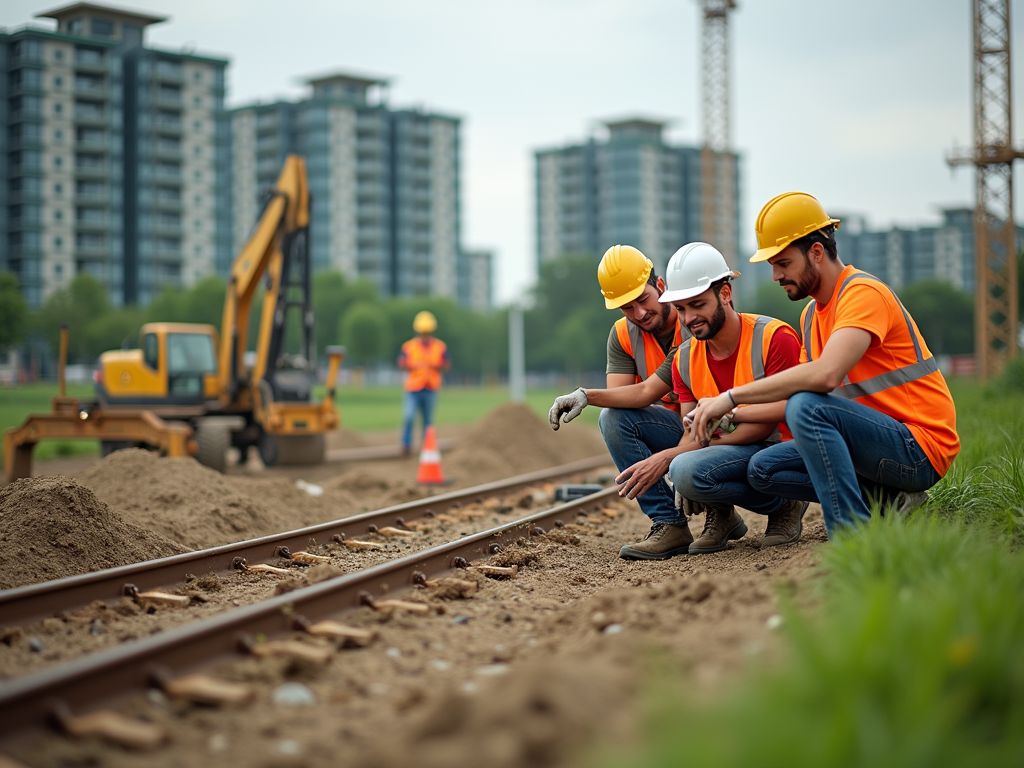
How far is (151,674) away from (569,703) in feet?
5.29

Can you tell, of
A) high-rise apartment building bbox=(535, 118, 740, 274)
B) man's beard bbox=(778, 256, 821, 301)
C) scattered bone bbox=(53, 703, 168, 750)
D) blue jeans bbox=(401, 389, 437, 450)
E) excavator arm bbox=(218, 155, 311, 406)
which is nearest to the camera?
scattered bone bbox=(53, 703, 168, 750)

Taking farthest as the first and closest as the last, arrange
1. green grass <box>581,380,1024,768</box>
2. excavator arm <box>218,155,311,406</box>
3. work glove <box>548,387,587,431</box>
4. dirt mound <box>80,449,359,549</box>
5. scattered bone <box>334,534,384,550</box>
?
excavator arm <box>218,155,311,406</box>
dirt mound <box>80,449,359,549</box>
scattered bone <box>334,534,384,550</box>
work glove <box>548,387,587,431</box>
green grass <box>581,380,1024,768</box>

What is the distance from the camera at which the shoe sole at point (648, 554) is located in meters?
5.59

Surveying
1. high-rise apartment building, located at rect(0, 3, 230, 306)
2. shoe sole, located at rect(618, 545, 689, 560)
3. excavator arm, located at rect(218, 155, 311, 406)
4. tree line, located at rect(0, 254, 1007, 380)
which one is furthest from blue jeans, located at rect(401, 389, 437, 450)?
high-rise apartment building, located at rect(0, 3, 230, 306)

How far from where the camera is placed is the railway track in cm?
285

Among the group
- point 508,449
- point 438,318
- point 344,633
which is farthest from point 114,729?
point 438,318

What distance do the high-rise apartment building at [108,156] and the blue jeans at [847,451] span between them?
282ft

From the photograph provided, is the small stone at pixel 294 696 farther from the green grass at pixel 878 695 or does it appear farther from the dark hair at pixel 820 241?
the dark hair at pixel 820 241

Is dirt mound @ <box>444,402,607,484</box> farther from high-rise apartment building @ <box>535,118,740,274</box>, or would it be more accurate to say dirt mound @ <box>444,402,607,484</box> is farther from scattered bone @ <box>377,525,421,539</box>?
high-rise apartment building @ <box>535,118,740,274</box>

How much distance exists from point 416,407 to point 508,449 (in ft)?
6.37

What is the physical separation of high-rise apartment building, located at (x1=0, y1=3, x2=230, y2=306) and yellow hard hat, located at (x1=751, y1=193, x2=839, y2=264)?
281 feet

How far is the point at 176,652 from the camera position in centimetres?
333

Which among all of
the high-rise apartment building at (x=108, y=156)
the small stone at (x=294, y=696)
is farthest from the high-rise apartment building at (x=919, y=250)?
the small stone at (x=294, y=696)

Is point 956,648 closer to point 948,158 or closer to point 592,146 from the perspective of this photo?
point 948,158
